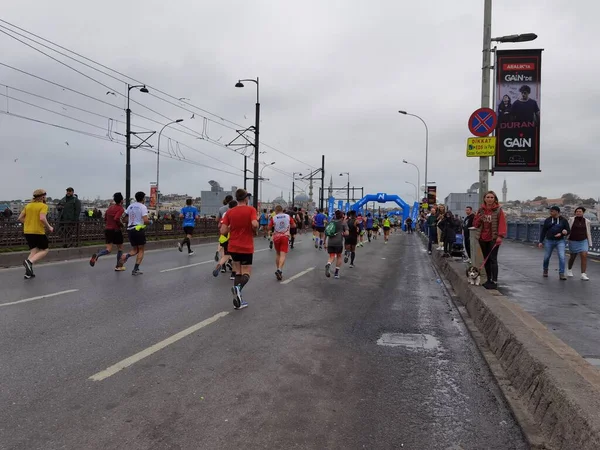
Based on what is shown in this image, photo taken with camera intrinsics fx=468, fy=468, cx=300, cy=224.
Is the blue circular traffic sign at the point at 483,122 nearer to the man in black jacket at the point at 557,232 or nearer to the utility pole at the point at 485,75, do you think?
the utility pole at the point at 485,75

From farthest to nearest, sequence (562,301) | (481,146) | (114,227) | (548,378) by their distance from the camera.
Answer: (114,227) → (481,146) → (562,301) → (548,378)

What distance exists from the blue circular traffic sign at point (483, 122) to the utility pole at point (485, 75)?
62cm

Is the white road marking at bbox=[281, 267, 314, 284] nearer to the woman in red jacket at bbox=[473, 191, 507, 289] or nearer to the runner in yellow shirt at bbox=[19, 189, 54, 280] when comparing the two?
the woman in red jacket at bbox=[473, 191, 507, 289]

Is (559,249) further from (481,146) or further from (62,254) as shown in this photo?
(62,254)

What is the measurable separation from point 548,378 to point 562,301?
5149 millimetres

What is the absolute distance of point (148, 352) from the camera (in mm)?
4688

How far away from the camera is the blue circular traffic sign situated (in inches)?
371

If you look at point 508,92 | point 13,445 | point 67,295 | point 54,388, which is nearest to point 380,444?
point 13,445

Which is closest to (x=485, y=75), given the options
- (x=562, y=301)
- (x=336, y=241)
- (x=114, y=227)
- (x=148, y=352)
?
(x=336, y=241)

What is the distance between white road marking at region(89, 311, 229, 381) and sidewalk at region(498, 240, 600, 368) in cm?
420

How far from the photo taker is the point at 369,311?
7188 millimetres

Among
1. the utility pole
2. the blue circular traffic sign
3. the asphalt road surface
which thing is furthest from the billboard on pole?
the asphalt road surface

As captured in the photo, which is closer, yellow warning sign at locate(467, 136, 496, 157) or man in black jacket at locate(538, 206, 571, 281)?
yellow warning sign at locate(467, 136, 496, 157)

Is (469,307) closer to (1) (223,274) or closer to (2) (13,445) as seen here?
(1) (223,274)
